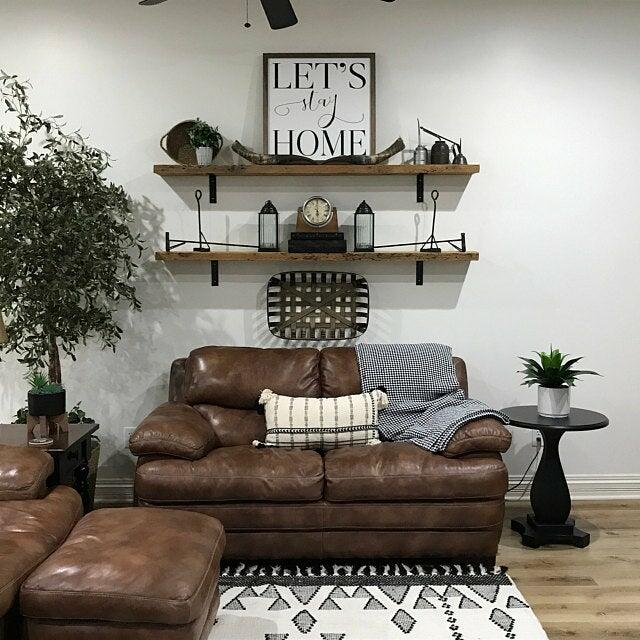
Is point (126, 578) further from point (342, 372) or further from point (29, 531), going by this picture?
point (342, 372)

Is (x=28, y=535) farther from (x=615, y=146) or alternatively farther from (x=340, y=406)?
(x=615, y=146)

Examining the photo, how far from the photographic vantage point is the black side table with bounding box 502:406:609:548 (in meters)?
3.79

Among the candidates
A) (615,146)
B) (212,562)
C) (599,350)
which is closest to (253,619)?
(212,562)

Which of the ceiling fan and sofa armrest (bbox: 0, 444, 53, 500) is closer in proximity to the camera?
the ceiling fan

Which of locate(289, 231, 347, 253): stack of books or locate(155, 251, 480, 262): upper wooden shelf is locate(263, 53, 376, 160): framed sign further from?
locate(155, 251, 480, 262): upper wooden shelf

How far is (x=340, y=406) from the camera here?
12.5 ft

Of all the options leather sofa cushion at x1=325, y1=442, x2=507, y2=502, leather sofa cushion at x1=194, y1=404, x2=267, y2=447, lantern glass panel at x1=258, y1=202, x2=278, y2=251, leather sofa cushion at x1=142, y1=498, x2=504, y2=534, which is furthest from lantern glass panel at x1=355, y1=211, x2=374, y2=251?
leather sofa cushion at x1=142, y1=498, x2=504, y2=534

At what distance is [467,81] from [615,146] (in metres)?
0.91

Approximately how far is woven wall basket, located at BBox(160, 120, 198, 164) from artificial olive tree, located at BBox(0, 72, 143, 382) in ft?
1.17

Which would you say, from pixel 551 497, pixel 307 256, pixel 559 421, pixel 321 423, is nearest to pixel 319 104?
pixel 307 256

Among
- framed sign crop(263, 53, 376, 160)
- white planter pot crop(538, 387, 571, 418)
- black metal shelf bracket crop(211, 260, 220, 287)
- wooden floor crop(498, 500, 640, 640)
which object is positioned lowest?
wooden floor crop(498, 500, 640, 640)

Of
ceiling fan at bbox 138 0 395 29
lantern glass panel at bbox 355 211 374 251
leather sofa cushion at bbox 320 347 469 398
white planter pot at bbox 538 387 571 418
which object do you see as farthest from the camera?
lantern glass panel at bbox 355 211 374 251

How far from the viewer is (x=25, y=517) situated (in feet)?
9.21

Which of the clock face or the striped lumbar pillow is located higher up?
the clock face
